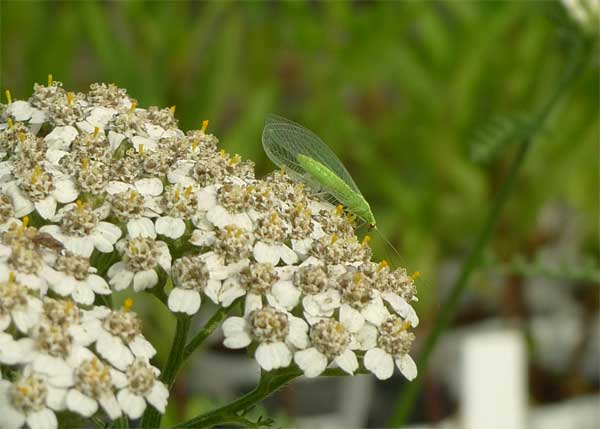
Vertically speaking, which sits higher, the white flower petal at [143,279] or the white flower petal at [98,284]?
the white flower petal at [143,279]

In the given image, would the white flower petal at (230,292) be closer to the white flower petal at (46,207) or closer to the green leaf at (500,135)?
the white flower petal at (46,207)

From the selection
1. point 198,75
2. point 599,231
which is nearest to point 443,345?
point 599,231

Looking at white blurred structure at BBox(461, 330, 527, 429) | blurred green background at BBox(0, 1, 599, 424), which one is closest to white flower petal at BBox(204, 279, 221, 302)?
white blurred structure at BBox(461, 330, 527, 429)

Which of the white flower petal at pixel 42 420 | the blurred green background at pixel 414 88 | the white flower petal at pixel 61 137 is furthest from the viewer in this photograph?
the blurred green background at pixel 414 88

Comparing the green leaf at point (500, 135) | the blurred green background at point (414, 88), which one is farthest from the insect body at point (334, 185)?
the blurred green background at point (414, 88)

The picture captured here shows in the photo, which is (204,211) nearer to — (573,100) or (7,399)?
(7,399)

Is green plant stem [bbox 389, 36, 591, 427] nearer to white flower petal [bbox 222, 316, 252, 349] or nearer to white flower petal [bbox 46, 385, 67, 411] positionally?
white flower petal [bbox 222, 316, 252, 349]

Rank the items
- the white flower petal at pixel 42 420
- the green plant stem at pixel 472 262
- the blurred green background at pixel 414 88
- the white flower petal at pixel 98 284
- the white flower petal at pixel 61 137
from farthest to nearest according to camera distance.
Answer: the blurred green background at pixel 414 88 → the green plant stem at pixel 472 262 → the white flower petal at pixel 61 137 → the white flower petal at pixel 98 284 → the white flower petal at pixel 42 420
